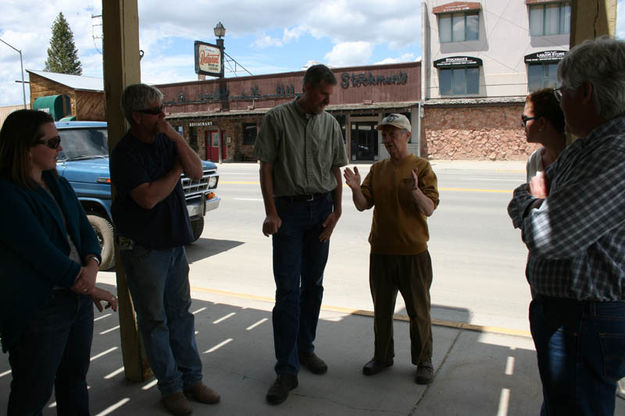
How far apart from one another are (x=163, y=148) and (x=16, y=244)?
1028 mm

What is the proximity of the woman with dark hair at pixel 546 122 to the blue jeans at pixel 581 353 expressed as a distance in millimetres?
842

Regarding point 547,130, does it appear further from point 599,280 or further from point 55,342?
point 55,342

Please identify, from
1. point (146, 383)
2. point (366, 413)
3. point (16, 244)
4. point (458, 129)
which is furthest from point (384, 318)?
point (458, 129)

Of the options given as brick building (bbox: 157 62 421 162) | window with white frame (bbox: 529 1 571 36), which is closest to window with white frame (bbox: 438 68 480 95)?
brick building (bbox: 157 62 421 162)

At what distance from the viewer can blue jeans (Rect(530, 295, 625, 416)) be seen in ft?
5.84

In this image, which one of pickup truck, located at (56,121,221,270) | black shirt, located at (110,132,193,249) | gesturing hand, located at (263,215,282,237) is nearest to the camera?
black shirt, located at (110,132,193,249)

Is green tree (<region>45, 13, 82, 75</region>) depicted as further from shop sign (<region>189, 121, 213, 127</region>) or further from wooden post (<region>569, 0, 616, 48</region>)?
wooden post (<region>569, 0, 616, 48</region>)

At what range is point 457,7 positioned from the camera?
3031cm

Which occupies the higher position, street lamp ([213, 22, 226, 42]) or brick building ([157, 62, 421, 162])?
street lamp ([213, 22, 226, 42])

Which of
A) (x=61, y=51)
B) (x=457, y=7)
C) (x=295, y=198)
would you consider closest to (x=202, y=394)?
(x=295, y=198)

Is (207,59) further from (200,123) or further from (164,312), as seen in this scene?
(164,312)

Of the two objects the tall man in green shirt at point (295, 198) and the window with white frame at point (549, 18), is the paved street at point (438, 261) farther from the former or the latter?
the window with white frame at point (549, 18)

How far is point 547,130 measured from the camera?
2.44m

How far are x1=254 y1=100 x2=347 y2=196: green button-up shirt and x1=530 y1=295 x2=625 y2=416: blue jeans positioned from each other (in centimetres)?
182
